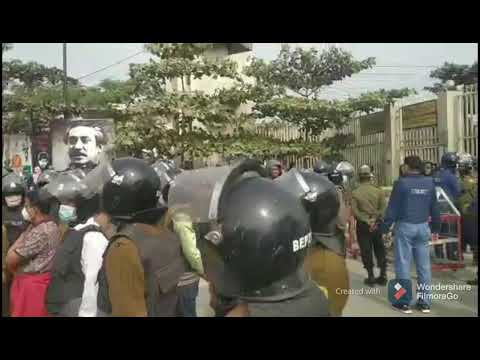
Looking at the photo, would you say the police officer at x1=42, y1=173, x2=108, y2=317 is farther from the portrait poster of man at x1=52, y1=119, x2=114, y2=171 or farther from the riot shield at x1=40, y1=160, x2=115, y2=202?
the portrait poster of man at x1=52, y1=119, x2=114, y2=171

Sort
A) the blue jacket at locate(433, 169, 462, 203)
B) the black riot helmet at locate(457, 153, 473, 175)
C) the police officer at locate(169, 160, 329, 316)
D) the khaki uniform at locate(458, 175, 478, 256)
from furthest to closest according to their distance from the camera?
the black riot helmet at locate(457, 153, 473, 175) < the blue jacket at locate(433, 169, 462, 203) < the khaki uniform at locate(458, 175, 478, 256) < the police officer at locate(169, 160, 329, 316)

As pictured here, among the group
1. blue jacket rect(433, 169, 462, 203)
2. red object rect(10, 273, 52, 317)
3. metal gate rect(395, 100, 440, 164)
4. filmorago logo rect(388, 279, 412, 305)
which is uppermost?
metal gate rect(395, 100, 440, 164)

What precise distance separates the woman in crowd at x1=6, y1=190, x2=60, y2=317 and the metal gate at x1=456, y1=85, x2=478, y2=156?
26.3 feet

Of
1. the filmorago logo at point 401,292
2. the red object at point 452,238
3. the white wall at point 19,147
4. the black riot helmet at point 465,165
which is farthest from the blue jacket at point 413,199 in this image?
the white wall at point 19,147

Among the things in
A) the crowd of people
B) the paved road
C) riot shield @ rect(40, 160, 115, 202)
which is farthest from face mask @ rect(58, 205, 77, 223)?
the paved road

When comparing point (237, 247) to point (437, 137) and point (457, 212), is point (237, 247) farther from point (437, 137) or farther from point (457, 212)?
point (437, 137)

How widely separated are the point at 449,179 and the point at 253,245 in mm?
6349

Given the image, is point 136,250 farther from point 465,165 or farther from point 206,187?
point 465,165

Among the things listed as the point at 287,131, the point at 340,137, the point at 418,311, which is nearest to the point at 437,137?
the point at 340,137

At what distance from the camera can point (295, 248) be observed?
89.2 inches

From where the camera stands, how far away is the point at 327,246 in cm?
312

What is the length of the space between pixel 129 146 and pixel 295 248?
28.7ft

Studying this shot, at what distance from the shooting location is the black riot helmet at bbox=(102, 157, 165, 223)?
3.30 meters

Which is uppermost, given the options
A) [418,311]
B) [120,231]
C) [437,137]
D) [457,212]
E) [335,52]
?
[335,52]
